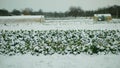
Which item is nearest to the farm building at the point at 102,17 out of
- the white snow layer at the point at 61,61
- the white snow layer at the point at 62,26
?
the white snow layer at the point at 62,26

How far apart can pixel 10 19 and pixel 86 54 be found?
68.7 feet

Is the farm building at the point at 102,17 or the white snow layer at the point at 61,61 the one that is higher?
the farm building at the point at 102,17

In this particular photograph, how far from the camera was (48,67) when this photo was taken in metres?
4.66

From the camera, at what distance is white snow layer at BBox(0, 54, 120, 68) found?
479 cm

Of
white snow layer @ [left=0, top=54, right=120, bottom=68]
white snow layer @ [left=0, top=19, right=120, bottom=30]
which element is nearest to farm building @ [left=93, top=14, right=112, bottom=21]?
white snow layer @ [left=0, top=19, right=120, bottom=30]

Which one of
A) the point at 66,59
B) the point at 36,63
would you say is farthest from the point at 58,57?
the point at 36,63

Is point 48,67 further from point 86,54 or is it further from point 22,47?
point 22,47

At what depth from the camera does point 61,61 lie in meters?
5.13

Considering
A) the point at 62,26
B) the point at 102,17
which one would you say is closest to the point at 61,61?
the point at 62,26

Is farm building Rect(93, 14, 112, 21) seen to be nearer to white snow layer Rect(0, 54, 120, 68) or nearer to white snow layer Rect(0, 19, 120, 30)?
white snow layer Rect(0, 19, 120, 30)

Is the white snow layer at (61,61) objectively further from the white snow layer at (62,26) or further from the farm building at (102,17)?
the farm building at (102,17)

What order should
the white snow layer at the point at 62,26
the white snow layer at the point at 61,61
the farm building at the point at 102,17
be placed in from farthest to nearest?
1. the farm building at the point at 102,17
2. the white snow layer at the point at 62,26
3. the white snow layer at the point at 61,61

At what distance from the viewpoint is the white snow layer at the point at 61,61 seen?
4785 millimetres

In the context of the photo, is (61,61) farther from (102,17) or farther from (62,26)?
(102,17)
